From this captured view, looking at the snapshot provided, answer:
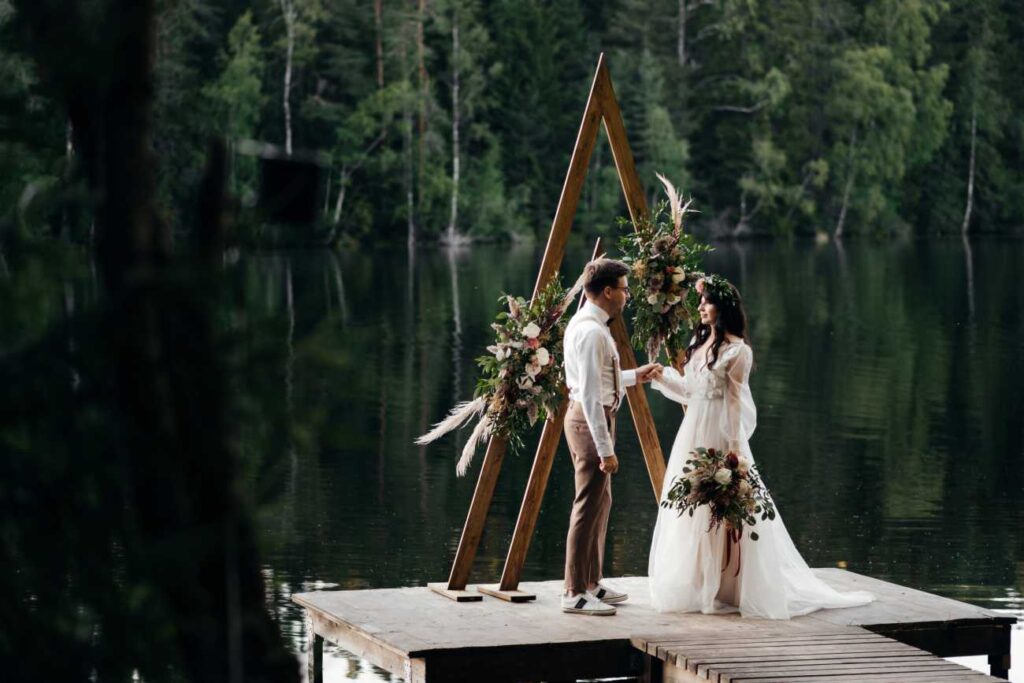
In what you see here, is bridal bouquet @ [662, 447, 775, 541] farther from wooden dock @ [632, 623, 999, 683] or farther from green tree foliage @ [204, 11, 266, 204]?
green tree foliage @ [204, 11, 266, 204]

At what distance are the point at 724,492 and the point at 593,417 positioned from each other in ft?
2.42

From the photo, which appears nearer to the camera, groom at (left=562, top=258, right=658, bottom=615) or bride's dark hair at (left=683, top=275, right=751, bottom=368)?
groom at (left=562, top=258, right=658, bottom=615)

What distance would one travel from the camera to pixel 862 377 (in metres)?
25.7

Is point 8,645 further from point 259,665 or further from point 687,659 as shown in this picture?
point 687,659

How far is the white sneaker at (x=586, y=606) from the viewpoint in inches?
337

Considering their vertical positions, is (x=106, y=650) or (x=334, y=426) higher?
(x=334, y=426)

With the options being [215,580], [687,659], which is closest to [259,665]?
[215,580]

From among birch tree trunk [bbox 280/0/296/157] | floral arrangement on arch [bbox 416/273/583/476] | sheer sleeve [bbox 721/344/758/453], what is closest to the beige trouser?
floral arrangement on arch [bbox 416/273/583/476]

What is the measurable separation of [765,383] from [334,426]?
2227 cm

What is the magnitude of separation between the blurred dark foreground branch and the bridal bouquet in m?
5.70

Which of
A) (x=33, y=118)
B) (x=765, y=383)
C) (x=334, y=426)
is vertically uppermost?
(x=33, y=118)

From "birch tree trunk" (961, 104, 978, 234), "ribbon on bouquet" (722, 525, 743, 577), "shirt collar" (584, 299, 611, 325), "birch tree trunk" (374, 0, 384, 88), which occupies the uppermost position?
"birch tree trunk" (374, 0, 384, 88)

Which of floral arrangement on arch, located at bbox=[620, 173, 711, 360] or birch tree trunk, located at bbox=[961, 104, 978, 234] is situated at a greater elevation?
birch tree trunk, located at bbox=[961, 104, 978, 234]

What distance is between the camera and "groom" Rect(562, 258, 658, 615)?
8.45 metres
